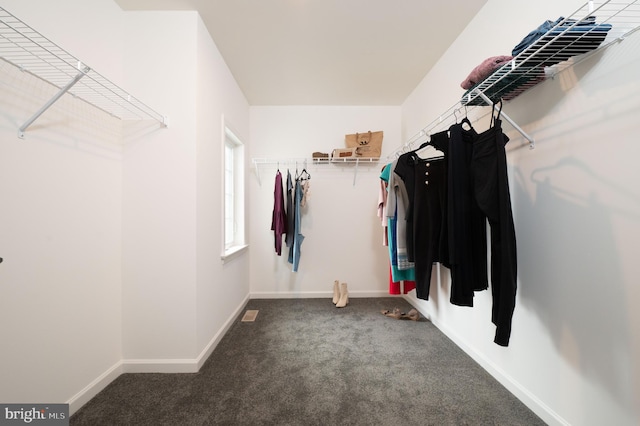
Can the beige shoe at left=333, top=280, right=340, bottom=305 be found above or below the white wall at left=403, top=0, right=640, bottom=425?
below

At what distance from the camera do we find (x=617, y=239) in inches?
37.9

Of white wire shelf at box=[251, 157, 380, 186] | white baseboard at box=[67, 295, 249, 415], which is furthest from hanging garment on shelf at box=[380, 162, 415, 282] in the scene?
white baseboard at box=[67, 295, 249, 415]

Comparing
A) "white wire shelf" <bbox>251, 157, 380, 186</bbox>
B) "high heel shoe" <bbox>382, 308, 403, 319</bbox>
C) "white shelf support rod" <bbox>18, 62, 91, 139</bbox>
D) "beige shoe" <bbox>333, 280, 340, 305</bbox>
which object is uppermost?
"white wire shelf" <bbox>251, 157, 380, 186</bbox>

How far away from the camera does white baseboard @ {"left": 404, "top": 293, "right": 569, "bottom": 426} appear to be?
1.22 metres

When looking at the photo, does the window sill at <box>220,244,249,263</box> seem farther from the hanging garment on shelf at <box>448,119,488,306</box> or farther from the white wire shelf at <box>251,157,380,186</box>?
the hanging garment on shelf at <box>448,119,488,306</box>

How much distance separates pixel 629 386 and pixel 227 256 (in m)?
2.53

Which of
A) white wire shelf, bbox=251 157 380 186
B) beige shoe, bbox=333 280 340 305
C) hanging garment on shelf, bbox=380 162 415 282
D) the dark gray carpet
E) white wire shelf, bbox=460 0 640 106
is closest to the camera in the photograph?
white wire shelf, bbox=460 0 640 106

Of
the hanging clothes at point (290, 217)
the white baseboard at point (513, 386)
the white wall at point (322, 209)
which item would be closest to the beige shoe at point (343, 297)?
the white wall at point (322, 209)

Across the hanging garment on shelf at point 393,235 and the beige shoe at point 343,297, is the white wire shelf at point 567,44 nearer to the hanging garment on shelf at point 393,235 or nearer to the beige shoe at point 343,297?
the hanging garment on shelf at point 393,235

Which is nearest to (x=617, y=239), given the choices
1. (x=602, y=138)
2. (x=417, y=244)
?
(x=602, y=138)

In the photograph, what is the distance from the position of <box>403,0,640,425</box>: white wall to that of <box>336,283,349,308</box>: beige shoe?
1549 mm

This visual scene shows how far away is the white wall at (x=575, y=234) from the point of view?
0.94 m

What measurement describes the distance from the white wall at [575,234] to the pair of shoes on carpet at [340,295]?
5.12 feet

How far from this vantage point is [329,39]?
1.99 metres
